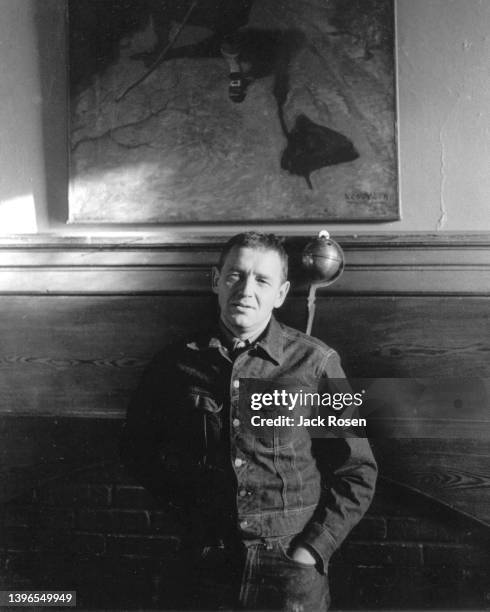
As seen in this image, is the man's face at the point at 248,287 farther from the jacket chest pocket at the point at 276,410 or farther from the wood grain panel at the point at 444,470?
the wood grain panel at the point at 444,470

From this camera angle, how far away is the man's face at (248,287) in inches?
55.9

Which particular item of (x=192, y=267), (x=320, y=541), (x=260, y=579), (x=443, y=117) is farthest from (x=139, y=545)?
(x=443, y=117)

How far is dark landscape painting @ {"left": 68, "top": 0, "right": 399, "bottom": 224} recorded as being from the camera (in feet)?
5.26

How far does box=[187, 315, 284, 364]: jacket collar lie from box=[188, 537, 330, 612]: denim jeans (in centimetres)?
47

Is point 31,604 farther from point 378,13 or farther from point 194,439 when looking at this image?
point 378,13

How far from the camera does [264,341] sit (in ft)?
4.75

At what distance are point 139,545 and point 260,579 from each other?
413 mm

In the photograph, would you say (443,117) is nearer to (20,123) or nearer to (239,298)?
(239,298)

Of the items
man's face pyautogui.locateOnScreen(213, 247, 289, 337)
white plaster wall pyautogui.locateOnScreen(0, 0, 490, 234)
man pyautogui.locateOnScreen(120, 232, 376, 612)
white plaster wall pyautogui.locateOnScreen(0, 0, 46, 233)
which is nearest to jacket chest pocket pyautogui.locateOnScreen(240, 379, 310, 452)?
man pyautogui.locateOnScreen(120, 232, 376, 612)

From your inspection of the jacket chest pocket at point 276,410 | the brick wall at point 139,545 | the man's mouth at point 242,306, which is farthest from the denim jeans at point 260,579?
the man's mouth at point 242,306

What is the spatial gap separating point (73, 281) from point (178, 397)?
512 mm

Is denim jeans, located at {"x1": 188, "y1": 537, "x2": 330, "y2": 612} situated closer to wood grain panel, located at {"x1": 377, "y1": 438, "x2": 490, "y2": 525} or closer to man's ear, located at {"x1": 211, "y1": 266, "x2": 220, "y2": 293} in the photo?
wood grain panel, located at {"x1": 377, "y1": 438, "x2": 490, "y2": 525}

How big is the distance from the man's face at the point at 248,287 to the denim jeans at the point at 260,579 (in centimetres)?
55

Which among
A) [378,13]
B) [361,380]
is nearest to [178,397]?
[361,380]
